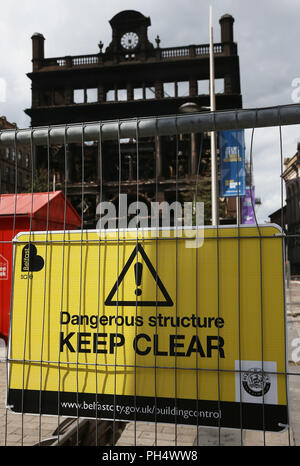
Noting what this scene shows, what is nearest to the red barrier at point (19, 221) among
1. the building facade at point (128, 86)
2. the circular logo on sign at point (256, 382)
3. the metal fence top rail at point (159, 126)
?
the metal fence top rail at point (159, 126)

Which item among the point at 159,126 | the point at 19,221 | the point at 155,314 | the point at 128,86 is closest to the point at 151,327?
the point at 155,314

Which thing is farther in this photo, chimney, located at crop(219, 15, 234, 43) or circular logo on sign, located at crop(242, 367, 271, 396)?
chimney, located at crop(219, 15, 234, 43)

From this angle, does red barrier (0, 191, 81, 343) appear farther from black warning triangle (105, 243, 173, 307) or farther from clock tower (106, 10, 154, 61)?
clock tower (106, 10, 154, 61)

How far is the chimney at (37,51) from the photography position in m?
36.8

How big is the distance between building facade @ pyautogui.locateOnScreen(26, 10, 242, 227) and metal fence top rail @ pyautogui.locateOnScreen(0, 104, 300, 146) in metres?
30.5

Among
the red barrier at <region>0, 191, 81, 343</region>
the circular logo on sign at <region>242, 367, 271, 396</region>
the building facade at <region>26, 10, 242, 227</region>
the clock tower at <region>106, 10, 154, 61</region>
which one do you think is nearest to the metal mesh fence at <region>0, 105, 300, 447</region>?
the circular logo on sign at <region>242, 367, 271, 396</region>

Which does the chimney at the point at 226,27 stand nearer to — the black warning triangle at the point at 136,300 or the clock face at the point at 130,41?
the clock face at the point at 130,41

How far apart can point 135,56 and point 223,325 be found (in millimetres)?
37053

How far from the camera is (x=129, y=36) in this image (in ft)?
118

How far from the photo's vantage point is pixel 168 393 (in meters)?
2.16

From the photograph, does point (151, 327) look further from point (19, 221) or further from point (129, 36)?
point (129, 36)

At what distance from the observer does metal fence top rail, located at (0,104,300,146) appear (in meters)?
2.10
